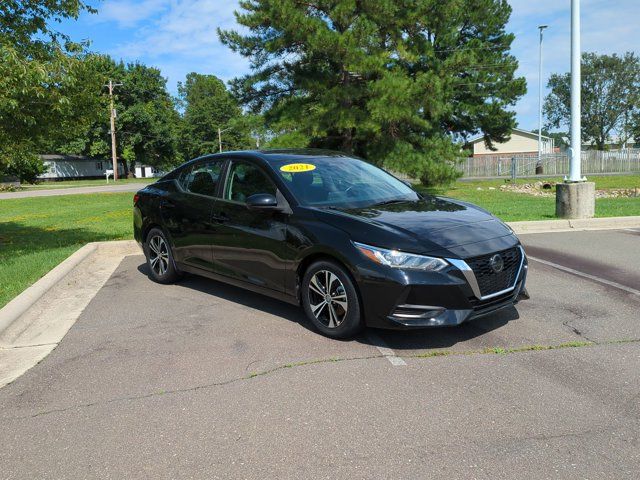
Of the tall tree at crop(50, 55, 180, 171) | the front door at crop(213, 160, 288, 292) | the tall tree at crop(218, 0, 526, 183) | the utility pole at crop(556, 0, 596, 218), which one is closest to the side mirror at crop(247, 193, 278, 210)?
the front door at crop(213, 160, 288, 292)

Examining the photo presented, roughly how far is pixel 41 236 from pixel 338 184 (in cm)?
878

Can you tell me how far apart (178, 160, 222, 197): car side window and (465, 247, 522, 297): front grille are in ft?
9.70

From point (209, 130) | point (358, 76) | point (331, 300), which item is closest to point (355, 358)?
point (331, 300)

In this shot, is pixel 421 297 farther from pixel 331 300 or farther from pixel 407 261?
pixel 331 300

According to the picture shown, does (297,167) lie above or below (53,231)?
above

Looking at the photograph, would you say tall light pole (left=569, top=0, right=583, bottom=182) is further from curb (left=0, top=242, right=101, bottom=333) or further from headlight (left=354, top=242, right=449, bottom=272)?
curb (left=0, top=242, right=101, bottom=333)

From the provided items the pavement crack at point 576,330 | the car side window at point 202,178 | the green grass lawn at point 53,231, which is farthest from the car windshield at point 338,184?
the green grass lawn at point 53,231

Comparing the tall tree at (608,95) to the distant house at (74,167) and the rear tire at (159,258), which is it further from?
the rear tire at (159,258)

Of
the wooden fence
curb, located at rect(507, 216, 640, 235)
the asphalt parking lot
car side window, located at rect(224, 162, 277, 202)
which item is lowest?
the asphalt parking lot

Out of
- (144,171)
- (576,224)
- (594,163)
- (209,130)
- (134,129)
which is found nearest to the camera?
(576,224)

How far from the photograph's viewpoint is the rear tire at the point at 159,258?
6637 mm

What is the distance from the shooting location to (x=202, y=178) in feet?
20.5

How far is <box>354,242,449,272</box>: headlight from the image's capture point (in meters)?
4.15

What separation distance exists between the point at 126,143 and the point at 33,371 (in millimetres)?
66635
